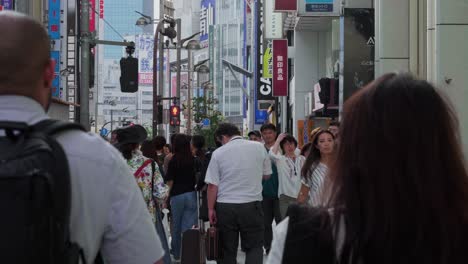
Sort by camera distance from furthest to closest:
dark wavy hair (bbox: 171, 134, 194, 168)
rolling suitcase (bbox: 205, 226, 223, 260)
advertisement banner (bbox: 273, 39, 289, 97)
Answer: advertisement banner (bbox: 273, 39, 289, 97) → dark wavy hair (bbox: 171, 134, 194, 168) → rolling suitcase (bbox: 205, 226, 223, 260)

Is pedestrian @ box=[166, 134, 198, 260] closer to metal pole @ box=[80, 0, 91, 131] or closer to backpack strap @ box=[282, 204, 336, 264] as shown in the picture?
metal pole @ box=[80, 0, 91, 131]

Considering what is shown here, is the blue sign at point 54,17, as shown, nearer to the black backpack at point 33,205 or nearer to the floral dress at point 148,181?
the floral dress at point 148,181

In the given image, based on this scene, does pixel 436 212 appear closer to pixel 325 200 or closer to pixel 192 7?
pixel 325 200

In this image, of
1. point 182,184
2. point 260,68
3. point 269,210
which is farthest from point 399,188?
point 260,68

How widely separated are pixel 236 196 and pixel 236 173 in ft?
0.81

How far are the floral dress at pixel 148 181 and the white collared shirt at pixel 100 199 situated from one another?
546 cm

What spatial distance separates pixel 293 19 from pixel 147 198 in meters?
25.3

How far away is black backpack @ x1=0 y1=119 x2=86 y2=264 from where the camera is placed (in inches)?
84.7

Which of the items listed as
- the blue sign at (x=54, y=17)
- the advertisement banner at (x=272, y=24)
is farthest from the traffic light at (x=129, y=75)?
the advertisement banner at (x=272, y=24)

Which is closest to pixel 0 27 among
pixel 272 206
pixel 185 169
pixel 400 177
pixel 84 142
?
pixel 84 142

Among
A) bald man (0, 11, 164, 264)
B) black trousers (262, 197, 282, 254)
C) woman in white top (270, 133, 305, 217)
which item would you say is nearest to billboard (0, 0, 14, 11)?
black trousers (262, 197, 282, 254)

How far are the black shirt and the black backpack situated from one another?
324 inches

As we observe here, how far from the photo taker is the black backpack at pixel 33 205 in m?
2.15

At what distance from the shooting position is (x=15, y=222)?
7.07ft
